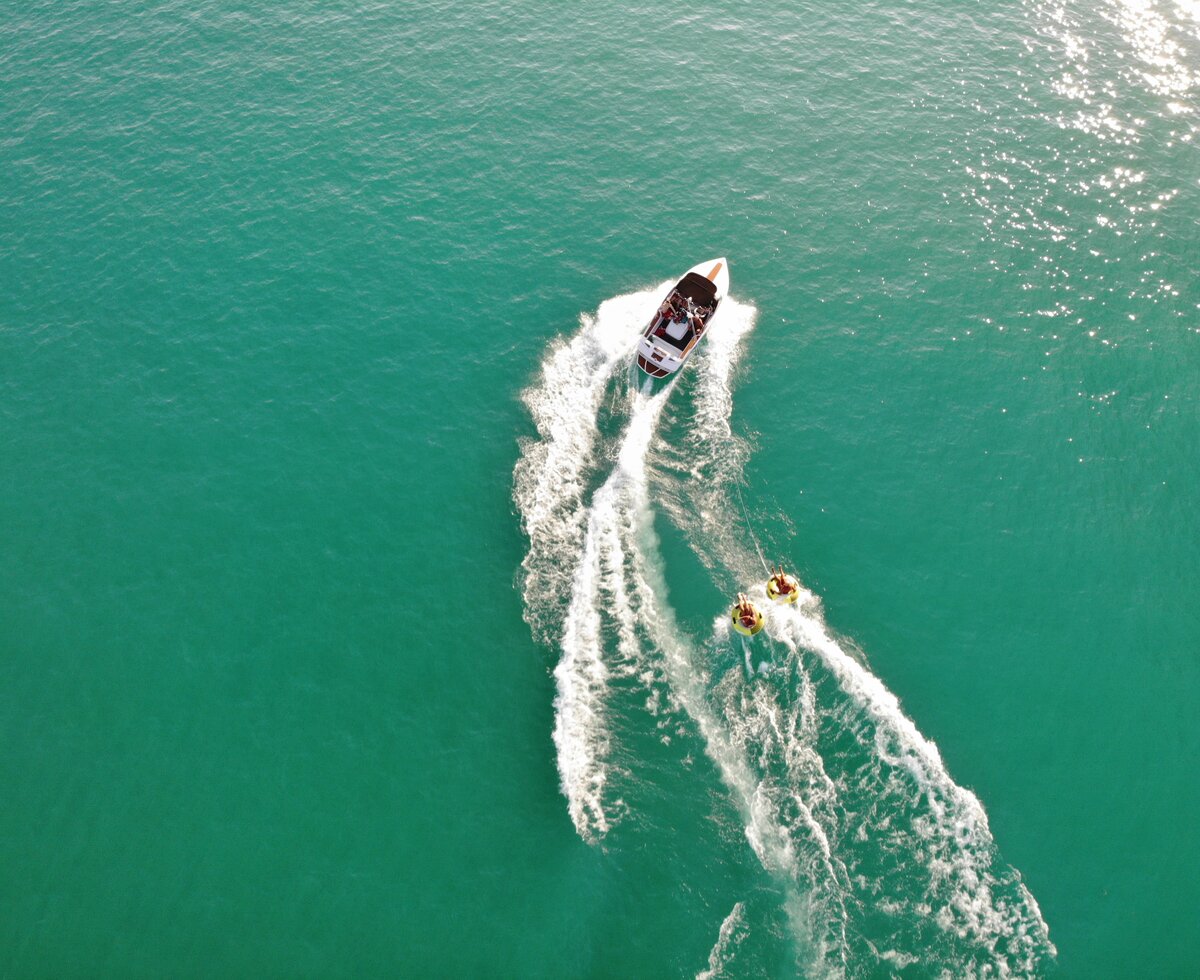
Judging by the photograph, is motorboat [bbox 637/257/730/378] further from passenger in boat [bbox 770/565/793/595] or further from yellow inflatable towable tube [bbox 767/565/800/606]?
yellow inflatable towable tube [bbox 767/565/800/606]

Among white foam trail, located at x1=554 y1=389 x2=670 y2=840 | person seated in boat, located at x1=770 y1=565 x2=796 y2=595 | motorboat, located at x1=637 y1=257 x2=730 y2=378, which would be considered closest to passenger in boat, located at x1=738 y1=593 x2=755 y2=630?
person seated in boat, located at x1=770 y1=565 x2=796 y2=595

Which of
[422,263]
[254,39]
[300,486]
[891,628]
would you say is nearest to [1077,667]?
[891,628]

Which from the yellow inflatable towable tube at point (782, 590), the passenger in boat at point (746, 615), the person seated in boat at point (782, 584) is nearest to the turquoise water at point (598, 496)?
the yellow inflatable towable tube at point (782, 590)

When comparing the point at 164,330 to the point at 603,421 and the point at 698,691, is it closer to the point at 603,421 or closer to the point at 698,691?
the point at 603,421

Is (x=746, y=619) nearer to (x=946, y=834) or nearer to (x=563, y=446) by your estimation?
(x=946, y=834)

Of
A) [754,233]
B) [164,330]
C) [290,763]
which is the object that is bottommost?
[290,763]
